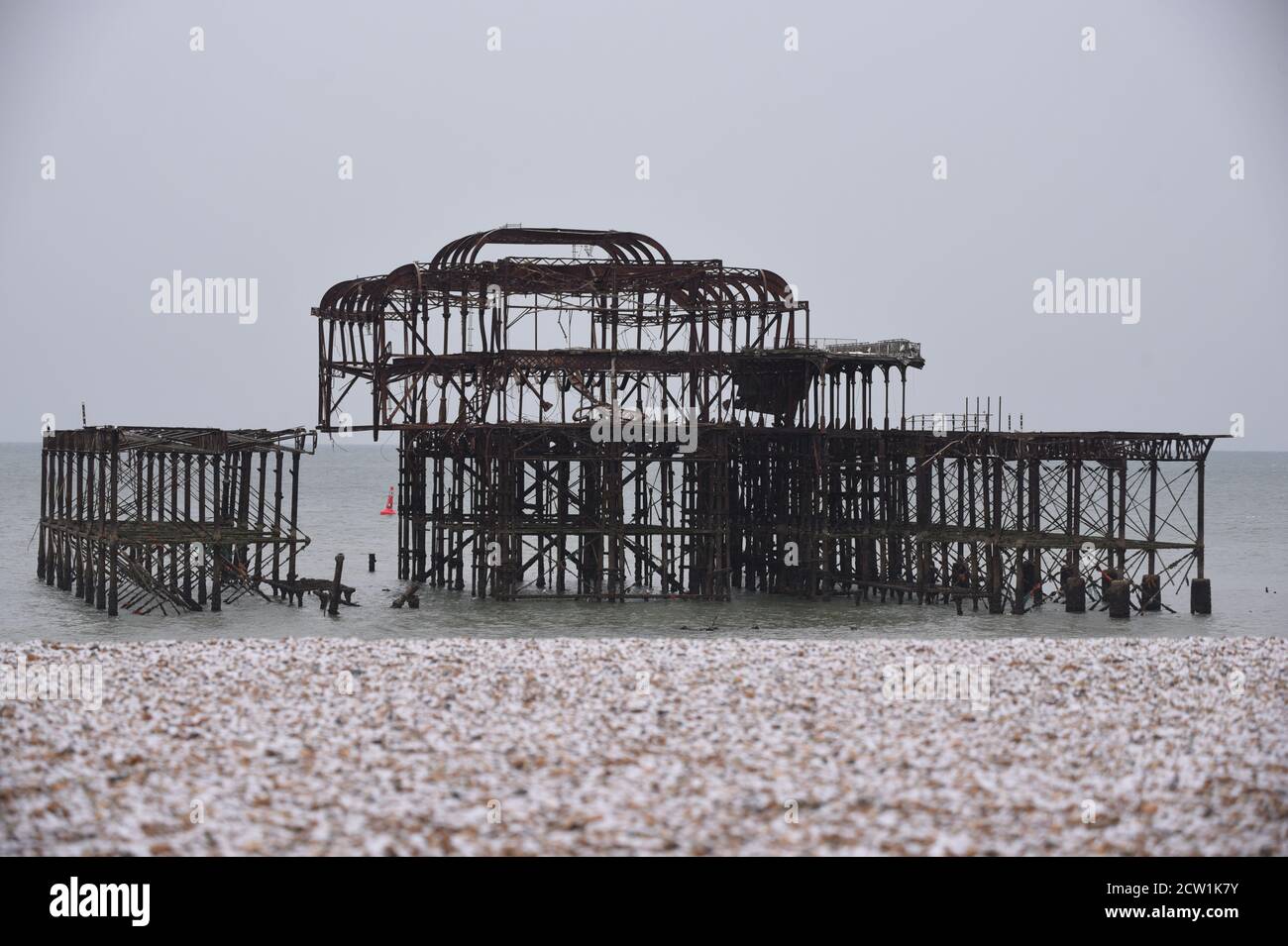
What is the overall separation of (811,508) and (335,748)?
32358mm

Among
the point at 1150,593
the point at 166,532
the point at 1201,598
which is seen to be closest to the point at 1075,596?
the point at 1150,593

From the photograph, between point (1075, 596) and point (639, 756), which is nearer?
point (639, 756)

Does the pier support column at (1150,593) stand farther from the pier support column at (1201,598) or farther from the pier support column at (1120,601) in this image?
the pier support column at (1120,601)

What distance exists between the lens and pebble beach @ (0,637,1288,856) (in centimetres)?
1508

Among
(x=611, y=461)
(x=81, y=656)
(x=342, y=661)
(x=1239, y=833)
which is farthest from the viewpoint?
(x=611, y=461)

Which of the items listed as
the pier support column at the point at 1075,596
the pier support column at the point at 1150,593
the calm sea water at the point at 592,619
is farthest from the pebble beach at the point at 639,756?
the pier support column at the point at 1150,593

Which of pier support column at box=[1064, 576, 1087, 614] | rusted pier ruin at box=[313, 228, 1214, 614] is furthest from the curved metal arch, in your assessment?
pier support column at box=[1064, 576, 1087, 614]

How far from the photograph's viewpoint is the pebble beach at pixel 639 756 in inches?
594

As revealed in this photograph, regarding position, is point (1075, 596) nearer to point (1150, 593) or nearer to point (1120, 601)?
point (1120, 601)

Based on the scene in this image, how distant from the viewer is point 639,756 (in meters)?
17.9

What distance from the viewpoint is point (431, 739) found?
731 inches

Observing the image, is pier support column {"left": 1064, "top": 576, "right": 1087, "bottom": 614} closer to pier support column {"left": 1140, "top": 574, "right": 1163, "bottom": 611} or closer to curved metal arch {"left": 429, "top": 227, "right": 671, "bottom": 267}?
pier support column {"left": 1140, "top": 574, "right": 1163, "bottom": 611}

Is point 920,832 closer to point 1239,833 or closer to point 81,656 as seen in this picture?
point 1239,833
